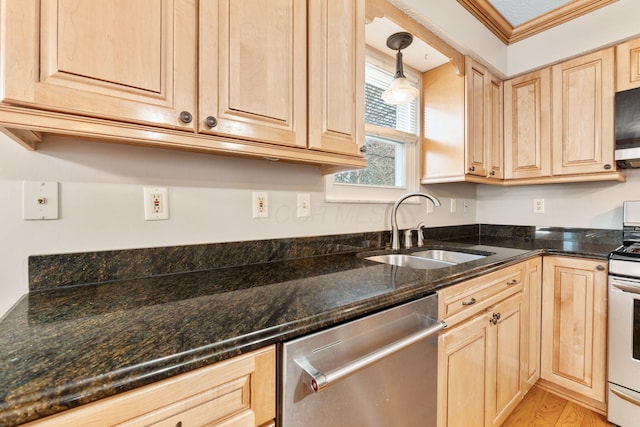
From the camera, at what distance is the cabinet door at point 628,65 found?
5.53 ft

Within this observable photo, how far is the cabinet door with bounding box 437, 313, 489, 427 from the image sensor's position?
1054 millimetres

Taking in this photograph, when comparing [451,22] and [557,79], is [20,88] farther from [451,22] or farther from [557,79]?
[557,79]

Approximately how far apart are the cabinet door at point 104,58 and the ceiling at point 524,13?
1.86 m

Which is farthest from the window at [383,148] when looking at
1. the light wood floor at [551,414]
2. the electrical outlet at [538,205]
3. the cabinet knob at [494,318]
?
the light wood floor at [551,414]

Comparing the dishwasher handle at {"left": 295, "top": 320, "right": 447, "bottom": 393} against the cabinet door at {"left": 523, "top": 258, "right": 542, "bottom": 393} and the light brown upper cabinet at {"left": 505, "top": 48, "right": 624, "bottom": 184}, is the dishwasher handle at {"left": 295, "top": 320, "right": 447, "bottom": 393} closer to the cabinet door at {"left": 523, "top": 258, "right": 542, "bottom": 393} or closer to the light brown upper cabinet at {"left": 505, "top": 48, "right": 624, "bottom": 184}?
the cabinet door at {"left": 523, "top": 258, "right": 542, "bottom": 393}

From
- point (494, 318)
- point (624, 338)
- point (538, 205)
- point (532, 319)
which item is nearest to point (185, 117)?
point (494, 318)

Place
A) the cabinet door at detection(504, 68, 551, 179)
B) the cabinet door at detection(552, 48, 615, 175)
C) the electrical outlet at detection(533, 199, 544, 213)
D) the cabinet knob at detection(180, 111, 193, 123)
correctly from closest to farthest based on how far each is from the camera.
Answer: the cabinet knob at detection(180, 111, 193, 123)
the cabinet door at detection(552, 48, 615, 175)
the cabinet door at detection(504, 68, 551, 179)
the electrical outlet at detection(533, 199, 544, 213)

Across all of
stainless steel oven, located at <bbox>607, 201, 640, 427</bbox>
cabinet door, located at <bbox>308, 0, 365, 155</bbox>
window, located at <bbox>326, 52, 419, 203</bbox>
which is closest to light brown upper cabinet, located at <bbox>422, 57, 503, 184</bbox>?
window, located at <bbox>326, 52, 419, 203</bbox>

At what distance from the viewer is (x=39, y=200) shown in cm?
86

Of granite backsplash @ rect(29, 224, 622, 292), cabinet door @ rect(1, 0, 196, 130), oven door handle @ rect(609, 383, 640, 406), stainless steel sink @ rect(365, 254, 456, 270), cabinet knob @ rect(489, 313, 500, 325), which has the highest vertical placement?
cabinet door @ rect(1, 0, 196, 130)

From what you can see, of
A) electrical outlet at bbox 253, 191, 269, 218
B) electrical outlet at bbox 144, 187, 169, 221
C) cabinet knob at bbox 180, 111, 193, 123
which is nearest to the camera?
cabinet knob at bbox 180, 111, 193, 123

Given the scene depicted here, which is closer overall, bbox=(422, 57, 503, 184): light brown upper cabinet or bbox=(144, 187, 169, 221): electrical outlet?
bbox=(144, 187, 169, 221): electrical outlet

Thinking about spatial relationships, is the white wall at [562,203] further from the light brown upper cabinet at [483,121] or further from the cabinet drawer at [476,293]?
the cabinet drawer at [476,293]

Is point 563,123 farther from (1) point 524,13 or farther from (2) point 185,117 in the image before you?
(2) point 185,117
